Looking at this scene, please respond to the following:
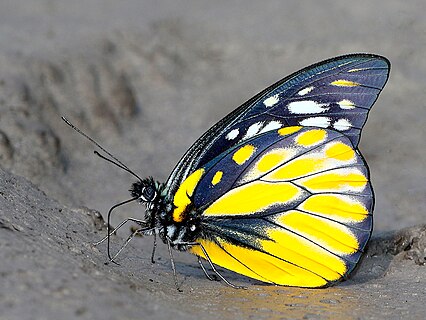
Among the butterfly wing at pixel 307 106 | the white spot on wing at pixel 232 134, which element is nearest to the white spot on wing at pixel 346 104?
the butterfly wing at pixel 307 106

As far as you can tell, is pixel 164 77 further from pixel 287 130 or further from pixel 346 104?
pixel 346 104

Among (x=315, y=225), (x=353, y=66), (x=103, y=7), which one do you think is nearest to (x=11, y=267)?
(x=315, y=225)

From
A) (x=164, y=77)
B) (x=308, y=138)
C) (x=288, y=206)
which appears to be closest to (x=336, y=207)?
(x=288, y=206)

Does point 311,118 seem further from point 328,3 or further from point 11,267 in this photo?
point 328,3

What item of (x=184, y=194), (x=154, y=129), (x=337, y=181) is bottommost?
(x=184, y=194)

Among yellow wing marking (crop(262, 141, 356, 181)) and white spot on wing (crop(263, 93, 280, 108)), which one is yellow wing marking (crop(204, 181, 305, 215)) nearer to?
yellow wing marking (crop(262, 141, 356, 181))
